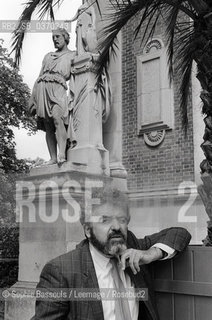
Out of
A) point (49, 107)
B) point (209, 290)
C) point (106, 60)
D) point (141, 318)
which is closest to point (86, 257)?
point (141, 318)

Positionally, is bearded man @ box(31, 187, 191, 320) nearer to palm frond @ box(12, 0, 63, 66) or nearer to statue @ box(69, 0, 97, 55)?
palm frond @ box(12, 0, 63, 66)

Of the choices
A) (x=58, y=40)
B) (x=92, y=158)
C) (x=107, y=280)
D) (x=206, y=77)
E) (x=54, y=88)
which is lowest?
(x=107, y=280)

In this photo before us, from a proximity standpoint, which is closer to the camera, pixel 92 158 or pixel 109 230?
pixel 109 230

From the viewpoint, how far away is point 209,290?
249 centimetres

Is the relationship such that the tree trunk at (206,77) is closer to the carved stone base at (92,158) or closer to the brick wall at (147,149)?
the carved stone base at (92,158)

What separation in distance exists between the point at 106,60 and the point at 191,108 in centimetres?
351

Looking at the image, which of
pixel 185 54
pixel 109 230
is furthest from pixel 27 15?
pixel 109 230

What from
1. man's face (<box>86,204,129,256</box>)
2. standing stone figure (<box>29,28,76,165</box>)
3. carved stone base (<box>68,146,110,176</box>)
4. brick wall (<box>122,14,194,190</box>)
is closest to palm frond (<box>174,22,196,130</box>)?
brick wall (<box>122,14,194,190</box>)

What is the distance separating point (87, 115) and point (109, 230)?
576cm

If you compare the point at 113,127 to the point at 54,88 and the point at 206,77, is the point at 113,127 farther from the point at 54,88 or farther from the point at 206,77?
the point at 206,77

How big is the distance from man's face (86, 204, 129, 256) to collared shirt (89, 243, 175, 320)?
6 centimetres

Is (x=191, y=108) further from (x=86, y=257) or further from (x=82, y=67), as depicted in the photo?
(x=86, y=257)

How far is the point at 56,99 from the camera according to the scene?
25.5 ft

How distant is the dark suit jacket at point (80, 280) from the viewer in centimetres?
239
